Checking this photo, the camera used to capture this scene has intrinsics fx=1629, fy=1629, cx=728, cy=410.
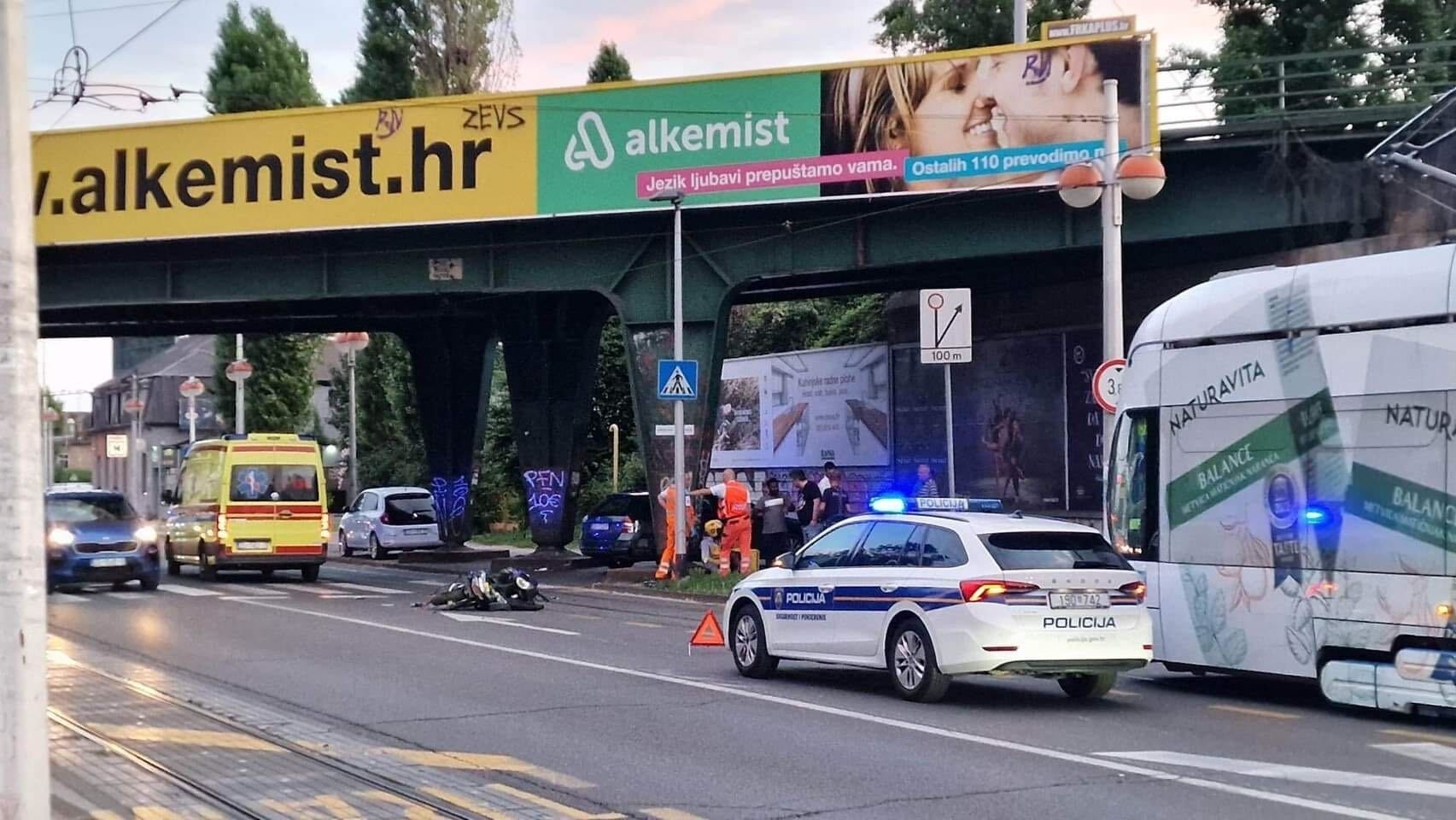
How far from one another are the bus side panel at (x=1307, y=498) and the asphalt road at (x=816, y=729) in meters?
0.71

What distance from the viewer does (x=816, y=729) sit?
1157 centimetres

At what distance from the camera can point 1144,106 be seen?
24141 millimetres

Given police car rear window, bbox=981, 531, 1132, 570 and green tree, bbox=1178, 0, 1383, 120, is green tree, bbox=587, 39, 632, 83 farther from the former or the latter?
police car rear window, bbox=981, 531, 1132, 570

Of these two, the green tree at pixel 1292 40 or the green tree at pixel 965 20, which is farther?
the green tree at pixel 965 20

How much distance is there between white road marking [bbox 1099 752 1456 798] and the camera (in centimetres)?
927

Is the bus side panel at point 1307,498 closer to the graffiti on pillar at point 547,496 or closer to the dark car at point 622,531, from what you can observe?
the dark car at point 622,531

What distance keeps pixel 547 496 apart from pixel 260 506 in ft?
24.9

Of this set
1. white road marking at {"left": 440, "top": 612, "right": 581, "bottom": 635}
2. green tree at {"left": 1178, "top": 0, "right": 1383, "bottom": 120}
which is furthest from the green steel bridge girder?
green tree at {"left": 1178, "top": 0, "right": 1383, "bottom": 120}

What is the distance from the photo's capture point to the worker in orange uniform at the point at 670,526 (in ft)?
89.4

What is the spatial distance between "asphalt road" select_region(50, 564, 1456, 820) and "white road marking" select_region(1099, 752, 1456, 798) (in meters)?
0.03

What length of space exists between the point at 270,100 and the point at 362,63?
391 cm

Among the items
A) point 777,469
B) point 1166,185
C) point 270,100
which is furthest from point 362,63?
point 1166,185

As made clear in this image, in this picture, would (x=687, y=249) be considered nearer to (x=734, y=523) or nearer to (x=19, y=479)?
(x=734, y=523)

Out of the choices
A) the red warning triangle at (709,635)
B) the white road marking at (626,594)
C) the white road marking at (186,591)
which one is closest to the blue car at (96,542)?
the white road marking at (186,591)
